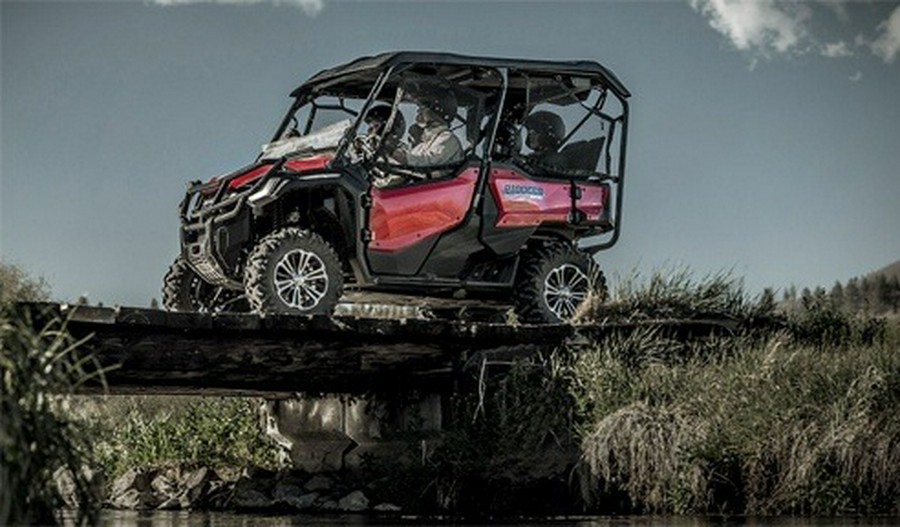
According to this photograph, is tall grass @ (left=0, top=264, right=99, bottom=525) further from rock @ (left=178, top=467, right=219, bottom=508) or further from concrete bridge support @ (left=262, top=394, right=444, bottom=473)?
rock @ (left=178, top=467, right=219, bottom=508)

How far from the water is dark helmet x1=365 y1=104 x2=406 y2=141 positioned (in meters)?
4.24

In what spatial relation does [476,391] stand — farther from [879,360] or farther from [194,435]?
[194,435]

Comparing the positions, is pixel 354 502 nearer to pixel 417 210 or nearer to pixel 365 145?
pixel 417 210

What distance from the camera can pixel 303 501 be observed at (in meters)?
18.8

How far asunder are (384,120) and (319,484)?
3.78 metres

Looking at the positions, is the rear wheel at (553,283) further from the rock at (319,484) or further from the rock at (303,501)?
the rock at (303,501)

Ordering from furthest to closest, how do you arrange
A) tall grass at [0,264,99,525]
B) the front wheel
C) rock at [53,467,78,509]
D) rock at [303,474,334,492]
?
rock at [303,474,334,492]
the front wheel
rock at [53,467,78,509]
tall grass at [0,264,99,525]

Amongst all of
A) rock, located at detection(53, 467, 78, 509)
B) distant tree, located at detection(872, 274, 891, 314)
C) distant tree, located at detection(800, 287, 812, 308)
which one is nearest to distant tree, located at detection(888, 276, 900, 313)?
distant tree, located at detection(872, 274, 891, 314)

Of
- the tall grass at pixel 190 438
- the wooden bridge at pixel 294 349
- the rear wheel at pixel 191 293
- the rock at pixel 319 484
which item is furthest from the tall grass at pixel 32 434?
the tall grass at pixel 190 438

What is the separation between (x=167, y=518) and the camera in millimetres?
17031

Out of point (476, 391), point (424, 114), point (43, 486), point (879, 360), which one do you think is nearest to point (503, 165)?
point (424, 114)

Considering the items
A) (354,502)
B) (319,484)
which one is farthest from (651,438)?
(319,484)

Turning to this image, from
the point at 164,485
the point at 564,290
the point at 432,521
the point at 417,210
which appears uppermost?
the point at 417,210

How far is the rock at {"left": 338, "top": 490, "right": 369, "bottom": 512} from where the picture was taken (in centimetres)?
1795
